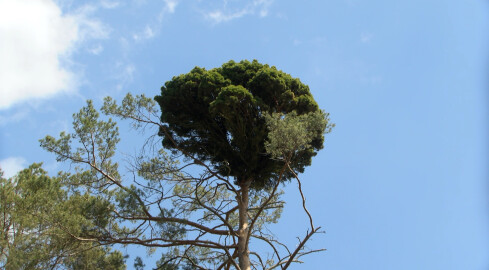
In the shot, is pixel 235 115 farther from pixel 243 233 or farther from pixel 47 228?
pixel 47 228

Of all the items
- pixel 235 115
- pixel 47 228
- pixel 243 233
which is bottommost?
pixel 47 228

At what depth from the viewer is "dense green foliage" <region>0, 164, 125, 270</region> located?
9109 mm

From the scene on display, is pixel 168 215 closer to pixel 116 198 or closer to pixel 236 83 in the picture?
pixel 116 198

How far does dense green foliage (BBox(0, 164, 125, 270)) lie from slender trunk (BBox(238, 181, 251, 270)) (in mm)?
3157

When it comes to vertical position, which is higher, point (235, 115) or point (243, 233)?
point (235, 115)

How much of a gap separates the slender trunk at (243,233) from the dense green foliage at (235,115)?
1.28ft

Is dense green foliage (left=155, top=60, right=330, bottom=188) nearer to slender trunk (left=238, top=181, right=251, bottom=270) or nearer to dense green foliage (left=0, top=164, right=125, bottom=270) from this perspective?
slender trunk (left=238, top=181, right=251, bottom=270)

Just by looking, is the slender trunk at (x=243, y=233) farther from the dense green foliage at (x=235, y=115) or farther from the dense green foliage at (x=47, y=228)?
the dense green foliage at (x=47, y=228)

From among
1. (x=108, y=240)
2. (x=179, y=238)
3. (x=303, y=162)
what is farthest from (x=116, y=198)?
(x=303, y=162)

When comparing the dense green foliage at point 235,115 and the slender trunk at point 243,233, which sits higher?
the dense green foliage at point 235,115

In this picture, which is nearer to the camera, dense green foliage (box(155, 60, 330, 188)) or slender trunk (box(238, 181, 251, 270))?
slender trunk (box(238, 181, 251, 270))

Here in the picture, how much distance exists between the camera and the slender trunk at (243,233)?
33.1ft

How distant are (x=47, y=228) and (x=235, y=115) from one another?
505cm

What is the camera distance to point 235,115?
35.4 feet
